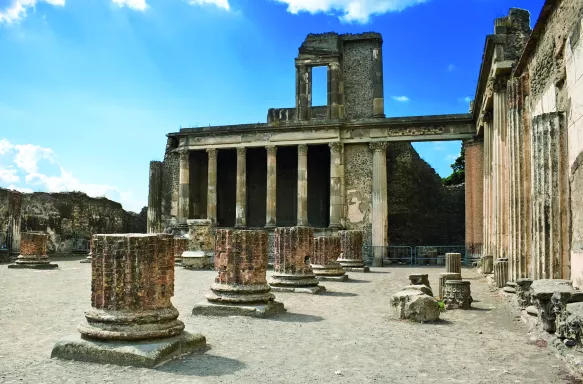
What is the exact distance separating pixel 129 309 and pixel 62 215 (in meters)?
21.3

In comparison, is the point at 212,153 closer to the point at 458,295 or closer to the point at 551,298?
the point at 458,295

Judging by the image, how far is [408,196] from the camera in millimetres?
27016

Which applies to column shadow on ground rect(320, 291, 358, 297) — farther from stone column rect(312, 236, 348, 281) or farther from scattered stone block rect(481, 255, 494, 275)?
scattered stone block rect(481, 255, 494, 275)

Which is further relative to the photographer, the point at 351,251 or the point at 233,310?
the point at 351,251

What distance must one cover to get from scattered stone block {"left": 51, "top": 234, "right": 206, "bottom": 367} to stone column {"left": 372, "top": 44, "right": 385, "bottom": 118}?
2173 cm

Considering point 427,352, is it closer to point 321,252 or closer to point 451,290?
point 451,290

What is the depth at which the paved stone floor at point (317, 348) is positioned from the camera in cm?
448

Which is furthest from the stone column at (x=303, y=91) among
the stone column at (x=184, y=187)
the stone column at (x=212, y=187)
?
the stone column at (x=184, y=187)

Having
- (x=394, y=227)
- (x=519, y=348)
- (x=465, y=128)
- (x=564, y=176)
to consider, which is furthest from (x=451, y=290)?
(x=394, y=227)

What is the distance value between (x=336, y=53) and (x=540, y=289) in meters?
21.6

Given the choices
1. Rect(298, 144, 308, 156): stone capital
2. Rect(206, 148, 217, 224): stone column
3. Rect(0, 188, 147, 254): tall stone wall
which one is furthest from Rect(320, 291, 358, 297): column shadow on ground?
Rect(0, 188, 147, 254): tall stone wall

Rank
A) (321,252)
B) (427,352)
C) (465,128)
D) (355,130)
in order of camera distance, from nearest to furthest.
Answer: (427,352), (321,252), (465,128), (355,130)

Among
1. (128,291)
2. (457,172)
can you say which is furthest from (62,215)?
(457,172)

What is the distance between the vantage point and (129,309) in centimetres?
522
